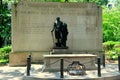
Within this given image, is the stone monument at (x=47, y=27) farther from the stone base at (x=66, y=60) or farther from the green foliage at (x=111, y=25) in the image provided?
the green foliage at (x=111, y=25)

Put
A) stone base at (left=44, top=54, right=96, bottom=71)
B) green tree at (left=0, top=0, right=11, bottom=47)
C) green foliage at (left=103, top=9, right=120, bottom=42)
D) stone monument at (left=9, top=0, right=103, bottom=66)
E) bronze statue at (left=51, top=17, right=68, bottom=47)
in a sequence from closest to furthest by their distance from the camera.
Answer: stone base at (left=44, top=54, right=96, bottom=71) → bronze statue at (left=51, top=17, right=68, bottom=47) → stone monument at (left=9, top=0, right=103, bottom=66) → green tree at (left=0, top=0, right=11, bottom=47) → green foliage at (left=103, top=9, right=120, bottom=42)

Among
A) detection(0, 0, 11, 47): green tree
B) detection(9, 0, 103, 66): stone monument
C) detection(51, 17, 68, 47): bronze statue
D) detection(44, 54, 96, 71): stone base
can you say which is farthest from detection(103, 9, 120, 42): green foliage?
detection(44, 54, 96, 71): stone base

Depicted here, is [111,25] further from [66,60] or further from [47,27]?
[66,60]

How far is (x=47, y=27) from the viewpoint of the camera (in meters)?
19.0

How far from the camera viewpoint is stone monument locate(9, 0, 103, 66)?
61.5ft

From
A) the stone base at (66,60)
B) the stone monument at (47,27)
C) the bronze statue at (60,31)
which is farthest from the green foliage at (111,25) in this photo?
the stone base at (66,60)

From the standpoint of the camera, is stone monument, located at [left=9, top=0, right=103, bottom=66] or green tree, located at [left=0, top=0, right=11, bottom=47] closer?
stone monument, located at [left=9, top=0, right=103, bottom=66]

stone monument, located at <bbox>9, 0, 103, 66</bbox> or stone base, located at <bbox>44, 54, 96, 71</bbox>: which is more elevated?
stone monument, located at <bbox>9, 0, 103, 66</bbox>

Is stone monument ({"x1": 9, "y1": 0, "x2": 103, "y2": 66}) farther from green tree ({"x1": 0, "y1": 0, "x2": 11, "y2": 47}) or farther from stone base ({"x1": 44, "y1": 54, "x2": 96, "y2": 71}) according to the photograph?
green tree ({"x1": 0, "y1": 0, "x2": 11, "y2": 47})

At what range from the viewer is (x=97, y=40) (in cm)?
1967

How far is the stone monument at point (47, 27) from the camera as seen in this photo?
18734mm

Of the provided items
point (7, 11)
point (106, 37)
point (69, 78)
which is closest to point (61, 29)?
point (69, 78)

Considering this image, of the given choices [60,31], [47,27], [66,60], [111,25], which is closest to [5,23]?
[47,27]

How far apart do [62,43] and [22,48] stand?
10.8ft
